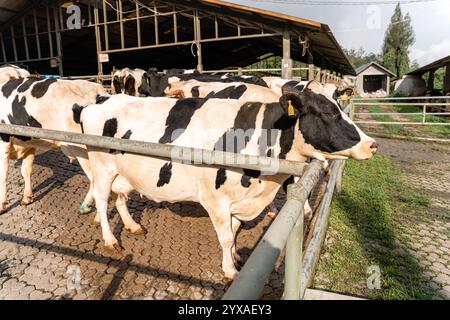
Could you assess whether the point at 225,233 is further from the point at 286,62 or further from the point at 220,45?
the point at 220,45

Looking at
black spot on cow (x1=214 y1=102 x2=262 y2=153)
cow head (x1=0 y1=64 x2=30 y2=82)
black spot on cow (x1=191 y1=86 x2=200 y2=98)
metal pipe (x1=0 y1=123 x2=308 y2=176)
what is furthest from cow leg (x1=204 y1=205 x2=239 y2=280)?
cow head (x1=0 y1=64 x2=30 y2=82)

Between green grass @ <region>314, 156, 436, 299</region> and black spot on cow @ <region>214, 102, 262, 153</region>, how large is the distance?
125 cm

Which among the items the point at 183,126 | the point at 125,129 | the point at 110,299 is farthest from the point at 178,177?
the point at 110,299

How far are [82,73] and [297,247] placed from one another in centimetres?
2510

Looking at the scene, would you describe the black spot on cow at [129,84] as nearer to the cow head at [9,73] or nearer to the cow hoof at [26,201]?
the cow head at [9,73]

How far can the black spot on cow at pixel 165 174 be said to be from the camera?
2756 millimetres

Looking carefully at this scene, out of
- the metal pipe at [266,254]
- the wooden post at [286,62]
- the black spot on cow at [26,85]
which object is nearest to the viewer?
the metal pipe at [266,254]

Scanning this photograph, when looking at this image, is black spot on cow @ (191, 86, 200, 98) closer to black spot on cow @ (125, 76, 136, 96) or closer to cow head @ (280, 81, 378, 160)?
black spot on cow @ (125, 76, 136, 96)

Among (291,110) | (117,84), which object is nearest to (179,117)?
(291,110)

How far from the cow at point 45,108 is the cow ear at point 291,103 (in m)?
2.56

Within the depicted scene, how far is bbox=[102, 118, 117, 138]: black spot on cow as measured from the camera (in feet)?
9.87
